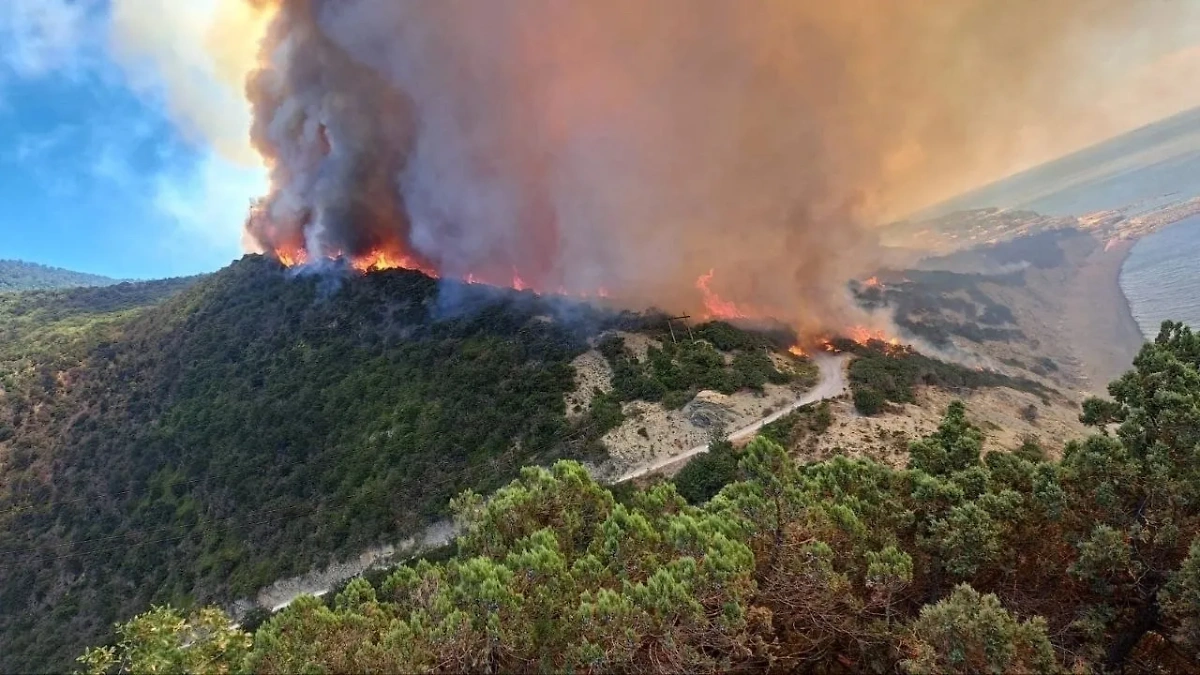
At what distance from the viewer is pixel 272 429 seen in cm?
8394

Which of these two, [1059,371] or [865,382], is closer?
[865,382]

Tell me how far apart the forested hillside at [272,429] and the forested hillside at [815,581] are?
45149mm

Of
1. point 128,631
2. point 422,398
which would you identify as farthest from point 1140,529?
point 422,398

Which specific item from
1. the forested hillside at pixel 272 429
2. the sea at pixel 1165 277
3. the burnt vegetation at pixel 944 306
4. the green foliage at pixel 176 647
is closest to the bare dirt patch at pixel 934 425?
the forested hillside at pixel 272 429

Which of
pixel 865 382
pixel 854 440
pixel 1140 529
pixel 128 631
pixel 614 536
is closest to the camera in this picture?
pixel 128 631

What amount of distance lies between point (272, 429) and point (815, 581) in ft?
267

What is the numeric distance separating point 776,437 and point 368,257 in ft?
254

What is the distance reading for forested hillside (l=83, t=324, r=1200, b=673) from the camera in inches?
695

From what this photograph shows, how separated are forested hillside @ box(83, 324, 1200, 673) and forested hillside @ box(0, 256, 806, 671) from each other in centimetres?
4515

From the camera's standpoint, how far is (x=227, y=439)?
85500mm

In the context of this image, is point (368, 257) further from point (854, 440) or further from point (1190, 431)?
point (1190, 431)

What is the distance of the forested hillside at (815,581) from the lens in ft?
57.9

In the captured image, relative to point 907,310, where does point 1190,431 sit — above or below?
above

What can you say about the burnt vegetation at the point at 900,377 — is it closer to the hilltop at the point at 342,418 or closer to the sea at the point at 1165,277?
the hilltop at the point at 342,418
